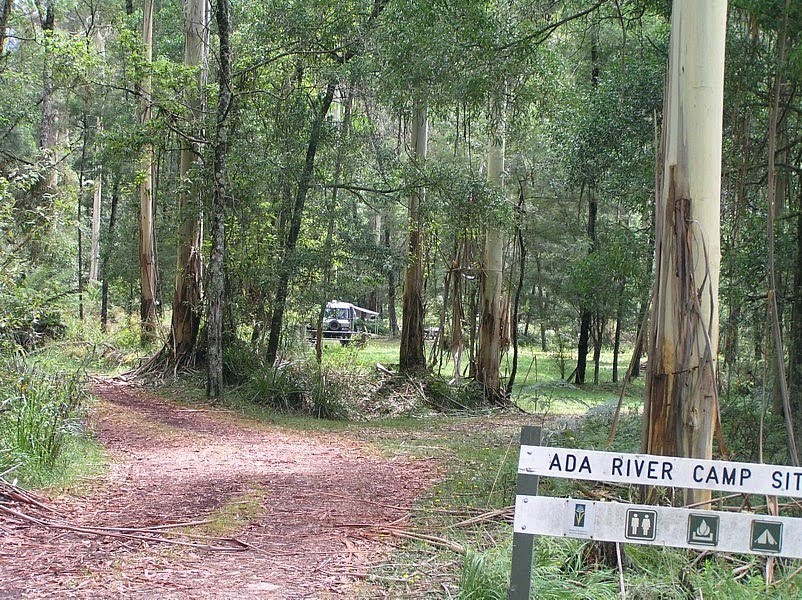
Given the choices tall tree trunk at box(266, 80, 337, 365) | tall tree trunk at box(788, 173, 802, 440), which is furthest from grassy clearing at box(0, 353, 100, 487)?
tall tree trunk at box(788, 173, 802, 440)

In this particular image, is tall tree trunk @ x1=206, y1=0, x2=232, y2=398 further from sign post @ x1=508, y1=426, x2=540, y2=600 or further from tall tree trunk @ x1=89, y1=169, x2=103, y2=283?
tall tree trunk @ x1=89, y1=169, x2=103, y2=283

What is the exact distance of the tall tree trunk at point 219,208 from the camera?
12242 millimetres

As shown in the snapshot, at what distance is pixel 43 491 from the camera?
21.1 feet

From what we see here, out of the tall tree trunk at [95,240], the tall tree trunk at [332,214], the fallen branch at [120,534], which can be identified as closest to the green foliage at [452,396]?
the tall tree trunk at [332,214]

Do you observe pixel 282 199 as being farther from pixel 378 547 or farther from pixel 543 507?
pixel 543 507

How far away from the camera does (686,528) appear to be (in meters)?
3.28

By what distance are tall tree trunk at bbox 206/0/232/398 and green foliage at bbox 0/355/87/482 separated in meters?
4.98

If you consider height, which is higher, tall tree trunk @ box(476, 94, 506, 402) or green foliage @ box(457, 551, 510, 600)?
tall tree trunk @ box(476, 94, 506, 402)

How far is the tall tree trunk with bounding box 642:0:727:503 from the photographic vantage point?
15.6 feet

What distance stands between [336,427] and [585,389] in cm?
1230

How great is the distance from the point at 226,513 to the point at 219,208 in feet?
24.3

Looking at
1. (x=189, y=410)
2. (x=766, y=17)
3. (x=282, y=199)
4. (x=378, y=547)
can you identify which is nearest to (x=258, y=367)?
(x=189, y=410)

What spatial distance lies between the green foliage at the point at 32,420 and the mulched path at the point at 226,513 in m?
0.49

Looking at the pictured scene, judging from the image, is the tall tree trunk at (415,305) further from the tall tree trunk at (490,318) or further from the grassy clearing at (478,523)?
the grassy clearing at (478,523)
